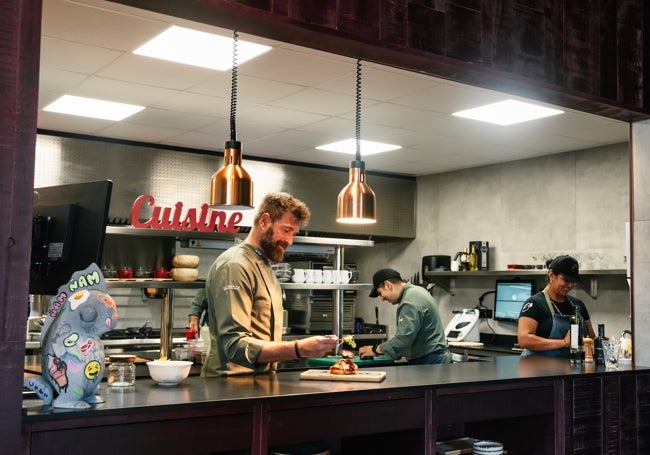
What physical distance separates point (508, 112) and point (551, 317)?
1.88 m

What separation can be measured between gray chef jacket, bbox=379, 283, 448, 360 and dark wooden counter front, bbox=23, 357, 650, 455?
40.6 inches

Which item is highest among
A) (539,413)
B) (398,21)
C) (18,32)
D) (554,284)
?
(398,21)

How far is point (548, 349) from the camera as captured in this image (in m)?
4.91

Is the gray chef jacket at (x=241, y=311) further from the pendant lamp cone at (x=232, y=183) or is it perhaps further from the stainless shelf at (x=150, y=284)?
the stainless shelf at (x=150, y=284)

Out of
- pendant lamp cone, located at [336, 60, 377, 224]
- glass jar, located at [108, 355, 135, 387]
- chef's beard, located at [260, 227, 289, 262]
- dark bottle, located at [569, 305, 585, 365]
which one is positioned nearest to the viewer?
glass jar, located at [108, 355, 135, 387]

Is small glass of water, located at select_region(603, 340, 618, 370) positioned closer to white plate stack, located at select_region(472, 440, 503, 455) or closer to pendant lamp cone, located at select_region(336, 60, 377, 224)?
white plate stack, located at select_region(472, 440, 503, 455)

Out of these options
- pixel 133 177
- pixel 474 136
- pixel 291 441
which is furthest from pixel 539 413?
pixel 133 177

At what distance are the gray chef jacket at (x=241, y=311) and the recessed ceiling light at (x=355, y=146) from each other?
382 centimetres

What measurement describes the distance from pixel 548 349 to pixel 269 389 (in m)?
2.63

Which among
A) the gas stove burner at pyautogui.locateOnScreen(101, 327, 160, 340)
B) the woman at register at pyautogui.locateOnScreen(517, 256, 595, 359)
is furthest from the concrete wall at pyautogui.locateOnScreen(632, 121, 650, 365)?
the gas stove burner at pyautogui.locateOnScreen(101, 327, 160, 340)

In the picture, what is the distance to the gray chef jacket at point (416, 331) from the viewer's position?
5418mm

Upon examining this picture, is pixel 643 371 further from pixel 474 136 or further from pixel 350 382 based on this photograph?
pixel 474 136

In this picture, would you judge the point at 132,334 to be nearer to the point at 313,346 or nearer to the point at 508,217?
the point at 508,217

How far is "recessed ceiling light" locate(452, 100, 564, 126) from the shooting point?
5.91m
